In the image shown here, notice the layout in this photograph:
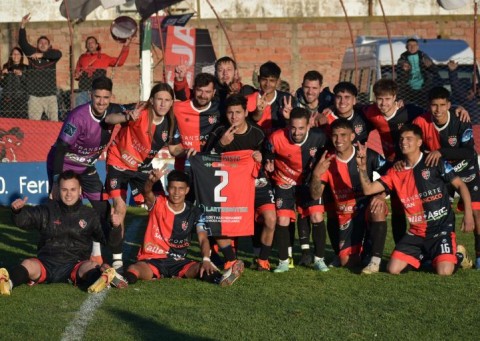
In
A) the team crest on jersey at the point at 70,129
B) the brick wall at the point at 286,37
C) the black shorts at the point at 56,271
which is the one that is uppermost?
the brick wall at the point at 286,37

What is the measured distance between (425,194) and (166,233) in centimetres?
262

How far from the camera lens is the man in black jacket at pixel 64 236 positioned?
9.28 meters

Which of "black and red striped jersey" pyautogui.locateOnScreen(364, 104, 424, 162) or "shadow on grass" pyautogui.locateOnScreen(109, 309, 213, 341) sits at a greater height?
"black and red striped jersey" pyautogui.locateOnScreen(364, 104, 424, 162)

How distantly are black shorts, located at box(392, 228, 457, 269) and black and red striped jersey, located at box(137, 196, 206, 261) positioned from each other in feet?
6.90

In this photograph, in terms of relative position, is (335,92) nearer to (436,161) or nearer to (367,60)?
(436,161)

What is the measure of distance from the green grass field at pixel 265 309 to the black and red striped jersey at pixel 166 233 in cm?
41

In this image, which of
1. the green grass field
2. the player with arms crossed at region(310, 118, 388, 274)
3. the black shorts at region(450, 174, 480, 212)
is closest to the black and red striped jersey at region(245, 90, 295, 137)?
the player with arms crossed at region(310, 118, 388, 274)

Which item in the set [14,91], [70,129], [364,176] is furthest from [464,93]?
[70,129]

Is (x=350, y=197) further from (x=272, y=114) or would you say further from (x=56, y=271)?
(x=56, y=271)

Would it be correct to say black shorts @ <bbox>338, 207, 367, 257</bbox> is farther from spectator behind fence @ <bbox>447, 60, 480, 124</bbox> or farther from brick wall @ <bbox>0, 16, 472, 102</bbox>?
brick wall @ <bbox>0, 16, 472, 102</bbox>

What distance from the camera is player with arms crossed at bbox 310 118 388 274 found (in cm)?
1023

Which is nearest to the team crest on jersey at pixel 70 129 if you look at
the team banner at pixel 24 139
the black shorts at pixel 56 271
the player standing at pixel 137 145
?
the player standing at pixel 137 145

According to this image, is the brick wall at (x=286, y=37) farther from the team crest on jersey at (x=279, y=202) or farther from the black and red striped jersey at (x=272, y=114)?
the team crest on jersey at (x=279, y=202)

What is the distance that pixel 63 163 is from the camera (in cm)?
1055
